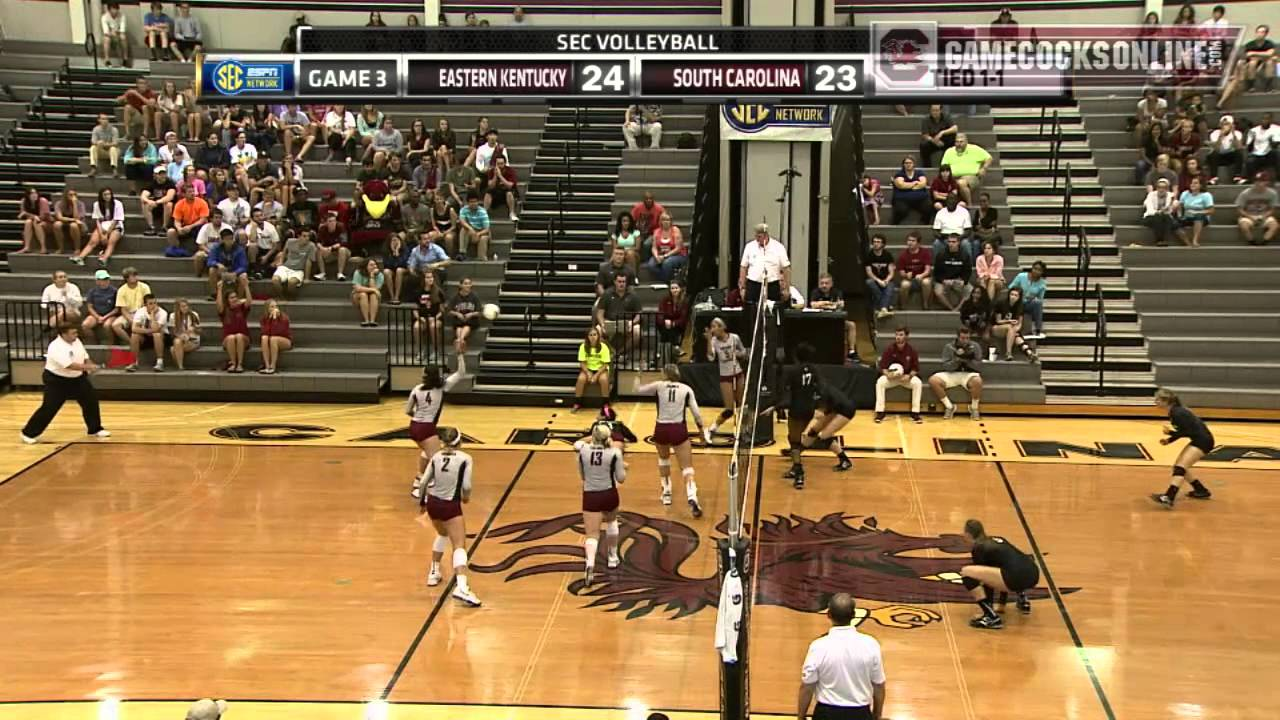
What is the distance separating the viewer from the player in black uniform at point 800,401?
1659 cm

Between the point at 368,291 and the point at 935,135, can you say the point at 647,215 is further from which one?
the point at 935,135

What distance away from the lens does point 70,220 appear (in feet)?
78.7

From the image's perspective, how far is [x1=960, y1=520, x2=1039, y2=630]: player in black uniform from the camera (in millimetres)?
11977

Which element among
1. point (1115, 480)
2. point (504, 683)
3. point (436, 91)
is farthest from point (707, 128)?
point (504, 683)

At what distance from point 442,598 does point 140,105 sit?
17646mm

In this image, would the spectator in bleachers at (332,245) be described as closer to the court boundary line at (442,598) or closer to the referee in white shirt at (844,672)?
the court boundary line at (442,598)

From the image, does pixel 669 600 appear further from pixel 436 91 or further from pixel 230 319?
pixel 230 319

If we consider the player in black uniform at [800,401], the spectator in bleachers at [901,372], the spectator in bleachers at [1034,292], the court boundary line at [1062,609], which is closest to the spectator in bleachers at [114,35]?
the spectator in bleachers at [901,372]

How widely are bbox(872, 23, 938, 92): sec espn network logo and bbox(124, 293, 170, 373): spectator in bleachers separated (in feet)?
46.2

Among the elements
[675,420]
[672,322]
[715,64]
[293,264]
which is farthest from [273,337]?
[715,64]

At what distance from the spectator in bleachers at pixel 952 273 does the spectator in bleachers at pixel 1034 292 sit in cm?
81

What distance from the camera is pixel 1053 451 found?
1841 centimetres

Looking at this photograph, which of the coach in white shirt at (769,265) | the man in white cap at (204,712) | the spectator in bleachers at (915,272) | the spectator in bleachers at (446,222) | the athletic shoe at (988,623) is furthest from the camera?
the spectator in bleachers at (446,222)

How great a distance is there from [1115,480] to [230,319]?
545 inches
